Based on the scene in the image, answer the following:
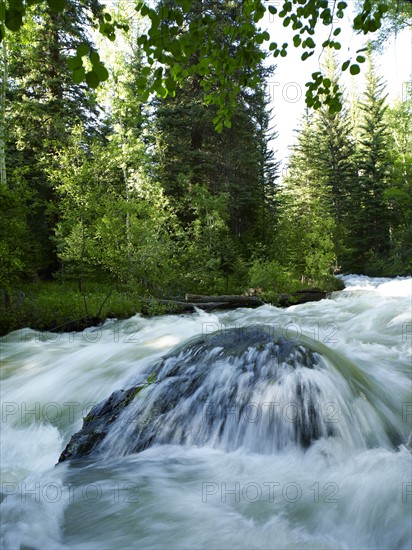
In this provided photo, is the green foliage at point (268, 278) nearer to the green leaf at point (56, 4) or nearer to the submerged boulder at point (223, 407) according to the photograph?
the submerged boulder at point (223, 407)

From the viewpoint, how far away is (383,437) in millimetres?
3689

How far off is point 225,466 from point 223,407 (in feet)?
1.99

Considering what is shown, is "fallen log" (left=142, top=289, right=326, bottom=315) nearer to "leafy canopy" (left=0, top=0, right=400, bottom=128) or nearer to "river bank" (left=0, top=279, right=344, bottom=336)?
"river bank" (left=0, top=279, right=344, bottom=336)

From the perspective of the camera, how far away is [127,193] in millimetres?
14359

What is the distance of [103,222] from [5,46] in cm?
764

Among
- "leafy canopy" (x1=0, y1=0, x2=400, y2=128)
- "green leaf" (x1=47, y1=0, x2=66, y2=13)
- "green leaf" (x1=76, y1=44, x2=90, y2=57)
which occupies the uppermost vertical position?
"leafy canopy" (x1=0, y1=0, x2=400, y2=128)

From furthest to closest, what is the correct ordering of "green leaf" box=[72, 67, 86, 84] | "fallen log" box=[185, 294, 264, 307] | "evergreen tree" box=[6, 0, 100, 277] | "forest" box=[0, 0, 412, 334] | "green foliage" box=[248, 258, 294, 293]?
"evergreen tree" box=[6, 0, 100, 277]
"green foliage" box=[248, 258, 294, 293]
"fallen log" box=[185, 294, 264, 307]
"forest" box=[0, 0, 412, 334]
"green leaf" box=[72, 67, 86, 84]

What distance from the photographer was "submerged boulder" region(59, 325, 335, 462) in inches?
139

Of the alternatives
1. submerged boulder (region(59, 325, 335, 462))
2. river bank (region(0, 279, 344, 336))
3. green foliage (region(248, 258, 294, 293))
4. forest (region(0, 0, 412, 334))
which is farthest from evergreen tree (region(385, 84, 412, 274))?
submerged boulder (region(59, 325, 335, 462))

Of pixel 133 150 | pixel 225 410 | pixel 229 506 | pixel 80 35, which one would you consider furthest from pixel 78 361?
pixel 80 35

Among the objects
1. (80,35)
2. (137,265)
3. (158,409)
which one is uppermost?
(80,35)

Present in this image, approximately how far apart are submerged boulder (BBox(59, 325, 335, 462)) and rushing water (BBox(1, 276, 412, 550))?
13 millimetres

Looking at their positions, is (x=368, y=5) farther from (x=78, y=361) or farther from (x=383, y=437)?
(x=78, y=361)

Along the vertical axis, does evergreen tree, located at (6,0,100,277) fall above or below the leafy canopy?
above
